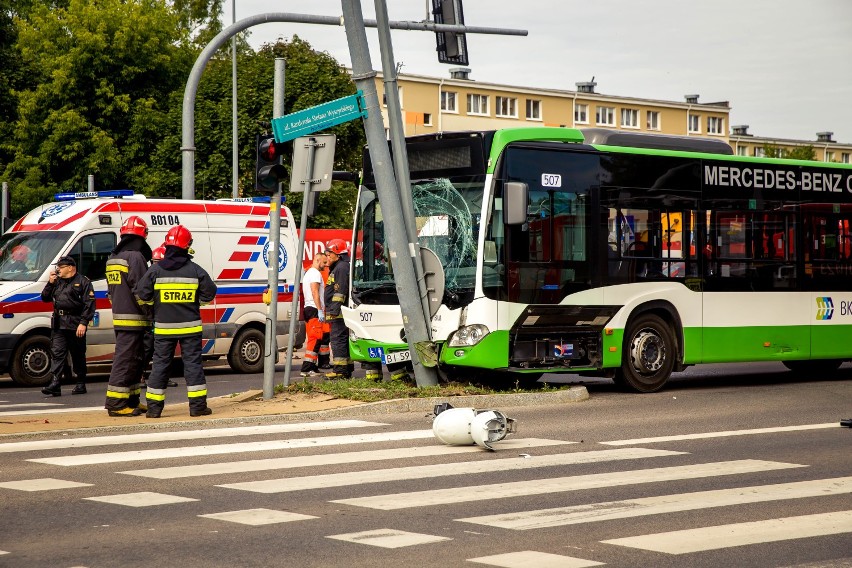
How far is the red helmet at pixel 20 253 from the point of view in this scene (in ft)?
62.3

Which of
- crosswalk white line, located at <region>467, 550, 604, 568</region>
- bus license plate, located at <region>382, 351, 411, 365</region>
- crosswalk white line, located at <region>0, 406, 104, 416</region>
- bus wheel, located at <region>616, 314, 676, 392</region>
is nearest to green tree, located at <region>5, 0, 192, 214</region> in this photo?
crosswalk white line, located at <region>0, 406, 104, 416</region>

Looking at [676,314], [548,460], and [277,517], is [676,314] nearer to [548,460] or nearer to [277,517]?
[548,460]

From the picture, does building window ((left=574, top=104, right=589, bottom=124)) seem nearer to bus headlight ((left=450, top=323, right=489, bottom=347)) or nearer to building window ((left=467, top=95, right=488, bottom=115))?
building window ((left=467, top=95, right=488, bottom=115))

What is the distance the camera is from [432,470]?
9648 millimetres

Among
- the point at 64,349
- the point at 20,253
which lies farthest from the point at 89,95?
the point at 64,349

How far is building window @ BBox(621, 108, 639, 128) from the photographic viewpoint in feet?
334

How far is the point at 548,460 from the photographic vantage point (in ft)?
33.3

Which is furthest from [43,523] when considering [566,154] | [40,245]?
[40,245]

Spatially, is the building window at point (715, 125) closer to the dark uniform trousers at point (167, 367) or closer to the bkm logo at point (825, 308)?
the bkm logo at point (825, 308)

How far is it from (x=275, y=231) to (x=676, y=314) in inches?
210

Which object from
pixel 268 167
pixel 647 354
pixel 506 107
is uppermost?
pixel 506 107

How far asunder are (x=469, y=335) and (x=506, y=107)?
80.5 m

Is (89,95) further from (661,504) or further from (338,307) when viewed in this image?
(661,504)

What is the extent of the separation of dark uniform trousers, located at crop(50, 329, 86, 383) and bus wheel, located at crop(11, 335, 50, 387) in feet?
4.66
